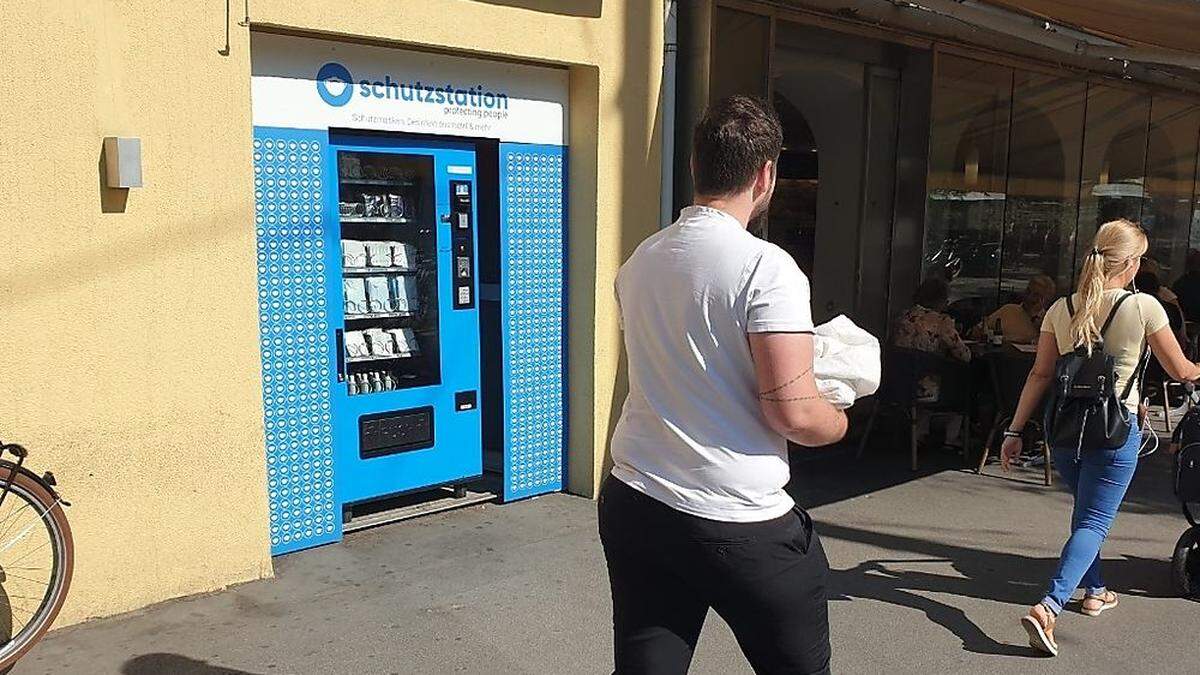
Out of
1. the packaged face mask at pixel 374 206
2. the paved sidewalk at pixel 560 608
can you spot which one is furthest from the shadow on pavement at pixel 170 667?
the packaged face mask at pixel 374 206

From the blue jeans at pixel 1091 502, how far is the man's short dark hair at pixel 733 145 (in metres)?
2.57

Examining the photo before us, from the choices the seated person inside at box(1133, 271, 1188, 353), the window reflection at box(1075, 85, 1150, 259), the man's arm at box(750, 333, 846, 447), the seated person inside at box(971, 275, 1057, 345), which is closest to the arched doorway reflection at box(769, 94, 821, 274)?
the seated person inside at box(971, 275, 1057, 345)

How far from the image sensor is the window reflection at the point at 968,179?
27.8 ft

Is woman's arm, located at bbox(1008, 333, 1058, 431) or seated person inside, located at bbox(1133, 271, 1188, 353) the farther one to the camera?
seated person inside, located at bbox(1133, 271, 1188, 353)

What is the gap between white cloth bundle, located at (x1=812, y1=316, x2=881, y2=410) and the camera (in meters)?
2.28

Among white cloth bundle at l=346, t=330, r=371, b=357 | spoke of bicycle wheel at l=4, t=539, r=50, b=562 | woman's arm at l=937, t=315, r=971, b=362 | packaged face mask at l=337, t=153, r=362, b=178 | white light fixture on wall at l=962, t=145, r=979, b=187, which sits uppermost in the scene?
white light fixture on wall at l=962, t=145, r=979, b=187

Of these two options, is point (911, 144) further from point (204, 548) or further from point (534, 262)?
point (204, 548)

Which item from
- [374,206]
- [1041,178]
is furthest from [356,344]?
[1041,178]

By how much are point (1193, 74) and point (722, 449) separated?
11.1 m

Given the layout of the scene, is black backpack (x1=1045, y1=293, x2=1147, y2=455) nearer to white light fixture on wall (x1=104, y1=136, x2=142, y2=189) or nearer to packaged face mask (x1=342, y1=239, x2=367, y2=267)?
packaged face mask (x1=342, y1=239, x2=367, y2=267)

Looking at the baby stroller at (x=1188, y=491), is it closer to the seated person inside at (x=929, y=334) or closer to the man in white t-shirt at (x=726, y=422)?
the seated person inside at (x=929, y=334)

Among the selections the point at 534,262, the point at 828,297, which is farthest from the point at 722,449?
the point at 828,297

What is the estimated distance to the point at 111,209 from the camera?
395 cm

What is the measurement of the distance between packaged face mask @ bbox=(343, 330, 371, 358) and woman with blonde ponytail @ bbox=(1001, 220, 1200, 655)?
3.33m
